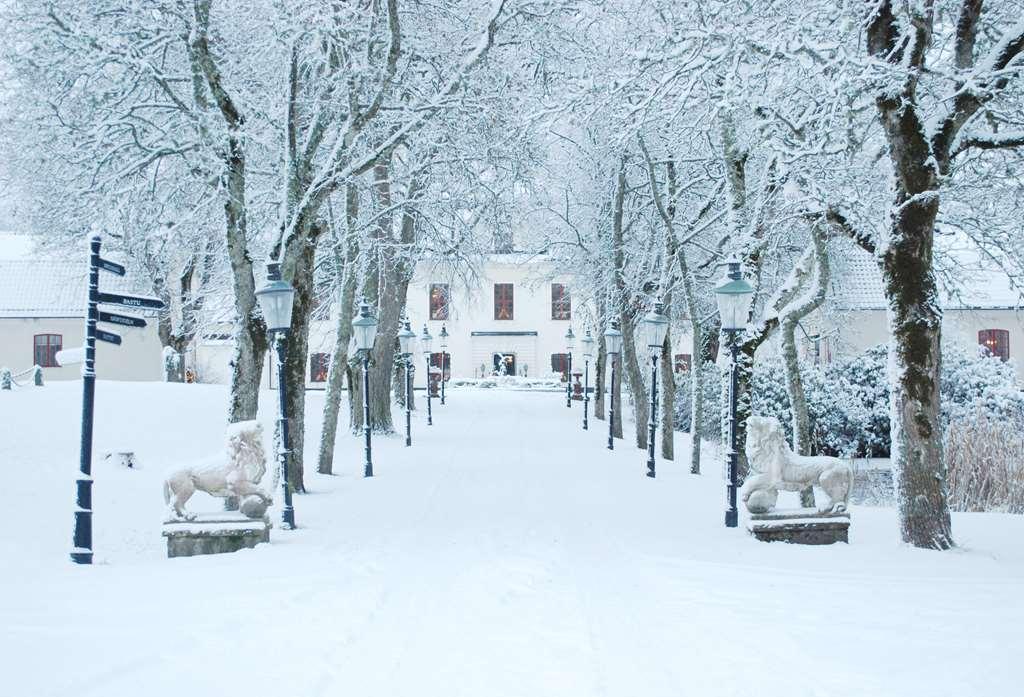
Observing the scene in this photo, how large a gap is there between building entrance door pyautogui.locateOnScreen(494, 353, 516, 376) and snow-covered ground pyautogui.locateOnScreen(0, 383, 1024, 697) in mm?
40576

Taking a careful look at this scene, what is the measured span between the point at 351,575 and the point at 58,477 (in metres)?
8.48

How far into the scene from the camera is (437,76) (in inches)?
526

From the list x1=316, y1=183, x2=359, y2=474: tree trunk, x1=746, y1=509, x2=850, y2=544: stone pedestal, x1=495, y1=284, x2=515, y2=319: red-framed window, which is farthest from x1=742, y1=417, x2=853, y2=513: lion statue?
x1=495, y1=284, x2=515, y2=319: red-framed window

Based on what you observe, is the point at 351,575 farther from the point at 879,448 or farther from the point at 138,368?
the point at 138,368

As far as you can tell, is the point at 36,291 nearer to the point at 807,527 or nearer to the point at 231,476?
the point at 231,476

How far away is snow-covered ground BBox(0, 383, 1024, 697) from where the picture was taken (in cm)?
522

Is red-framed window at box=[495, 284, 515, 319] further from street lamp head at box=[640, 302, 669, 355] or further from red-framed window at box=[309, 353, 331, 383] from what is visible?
street lamp head at box=[640, 302, 669, 355]

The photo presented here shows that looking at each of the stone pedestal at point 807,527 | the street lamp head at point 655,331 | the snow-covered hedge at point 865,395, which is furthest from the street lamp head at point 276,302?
the snow-covered hedge at point 865,395

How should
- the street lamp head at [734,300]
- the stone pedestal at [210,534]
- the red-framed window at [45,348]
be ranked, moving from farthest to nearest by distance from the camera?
the red-framed window at [45,348], the street lamp head at [734,300], the stone pedestal at [210,534]

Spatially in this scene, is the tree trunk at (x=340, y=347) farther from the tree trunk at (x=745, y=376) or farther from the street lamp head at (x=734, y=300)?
the street lamp head at (x=734, y=300)

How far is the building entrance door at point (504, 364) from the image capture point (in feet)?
179

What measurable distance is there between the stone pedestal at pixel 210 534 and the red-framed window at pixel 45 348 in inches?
1327

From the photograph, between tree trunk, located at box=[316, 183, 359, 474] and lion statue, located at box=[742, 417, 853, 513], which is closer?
lion statue, located at box=[742, 417, 853, 513]

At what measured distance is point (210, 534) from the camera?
901 centimetres
